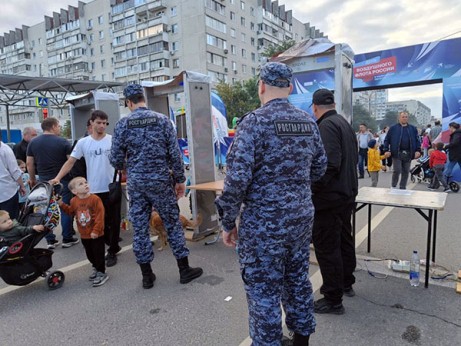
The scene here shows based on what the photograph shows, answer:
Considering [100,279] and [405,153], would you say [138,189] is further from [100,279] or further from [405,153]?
[405,153]

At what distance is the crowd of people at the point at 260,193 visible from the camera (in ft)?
6.02

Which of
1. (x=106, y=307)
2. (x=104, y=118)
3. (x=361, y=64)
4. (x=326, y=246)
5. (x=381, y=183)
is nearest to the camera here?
(x=326, y=246)

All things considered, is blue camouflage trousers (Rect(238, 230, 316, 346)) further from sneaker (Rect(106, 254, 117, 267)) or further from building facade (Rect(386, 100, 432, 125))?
building facade (Rect(386, 100, 432, 125))

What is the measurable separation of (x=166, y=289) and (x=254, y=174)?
2054mm

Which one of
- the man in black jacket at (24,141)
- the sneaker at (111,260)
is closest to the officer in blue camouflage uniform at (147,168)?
the sneaker at (111,260)

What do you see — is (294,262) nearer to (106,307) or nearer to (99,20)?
(106,307)

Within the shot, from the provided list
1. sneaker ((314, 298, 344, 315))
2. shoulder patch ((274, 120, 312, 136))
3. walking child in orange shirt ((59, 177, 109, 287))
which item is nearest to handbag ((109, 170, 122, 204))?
walking child in orange shirt ((59, 177, 109, 287))

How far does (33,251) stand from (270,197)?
2.80 m

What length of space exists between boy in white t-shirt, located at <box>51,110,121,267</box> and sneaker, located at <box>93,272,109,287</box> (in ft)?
1.54

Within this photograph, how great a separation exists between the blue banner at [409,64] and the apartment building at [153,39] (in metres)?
27.8

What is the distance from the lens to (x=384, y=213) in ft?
20.0

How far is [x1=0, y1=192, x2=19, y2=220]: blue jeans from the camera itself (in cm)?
407

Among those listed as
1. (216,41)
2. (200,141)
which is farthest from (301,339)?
(216,41)

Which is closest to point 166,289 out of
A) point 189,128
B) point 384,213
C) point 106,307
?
point 106,307
